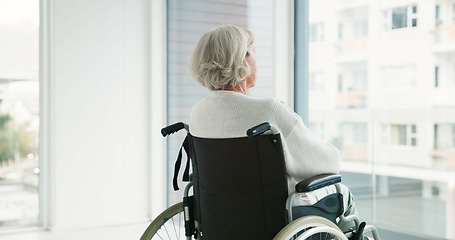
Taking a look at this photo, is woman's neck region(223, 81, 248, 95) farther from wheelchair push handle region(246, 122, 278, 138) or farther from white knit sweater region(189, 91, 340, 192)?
wheelchair push handle region(246, 122, 278, 138)

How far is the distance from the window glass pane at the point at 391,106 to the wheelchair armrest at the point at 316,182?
3.09 feet

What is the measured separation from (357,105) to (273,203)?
1.34 metres

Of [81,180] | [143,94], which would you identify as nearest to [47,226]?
[81,180]

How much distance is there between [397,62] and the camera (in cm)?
272

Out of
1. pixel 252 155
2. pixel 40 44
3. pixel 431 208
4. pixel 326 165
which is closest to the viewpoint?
pixel 252 155

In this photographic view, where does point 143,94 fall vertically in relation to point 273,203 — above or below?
above

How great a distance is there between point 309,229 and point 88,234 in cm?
239

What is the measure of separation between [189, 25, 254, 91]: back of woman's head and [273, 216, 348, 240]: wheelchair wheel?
52cm

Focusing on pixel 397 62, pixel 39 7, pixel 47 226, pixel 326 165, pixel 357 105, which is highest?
pixel 39 7

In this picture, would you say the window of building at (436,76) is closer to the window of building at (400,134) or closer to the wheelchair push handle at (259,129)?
the window of building at (400,134)

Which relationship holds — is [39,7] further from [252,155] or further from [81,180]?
[252,155]

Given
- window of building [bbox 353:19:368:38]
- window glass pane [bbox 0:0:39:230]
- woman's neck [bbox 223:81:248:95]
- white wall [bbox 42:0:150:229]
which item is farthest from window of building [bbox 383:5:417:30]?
window glass pane [bbox 0:0:39:230]

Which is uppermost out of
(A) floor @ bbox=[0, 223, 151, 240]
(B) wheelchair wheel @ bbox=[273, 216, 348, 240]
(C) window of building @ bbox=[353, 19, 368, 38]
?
(C) window of building @ bbox=[353, 19, 368, 38]

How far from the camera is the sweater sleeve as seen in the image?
1777 millimetres
